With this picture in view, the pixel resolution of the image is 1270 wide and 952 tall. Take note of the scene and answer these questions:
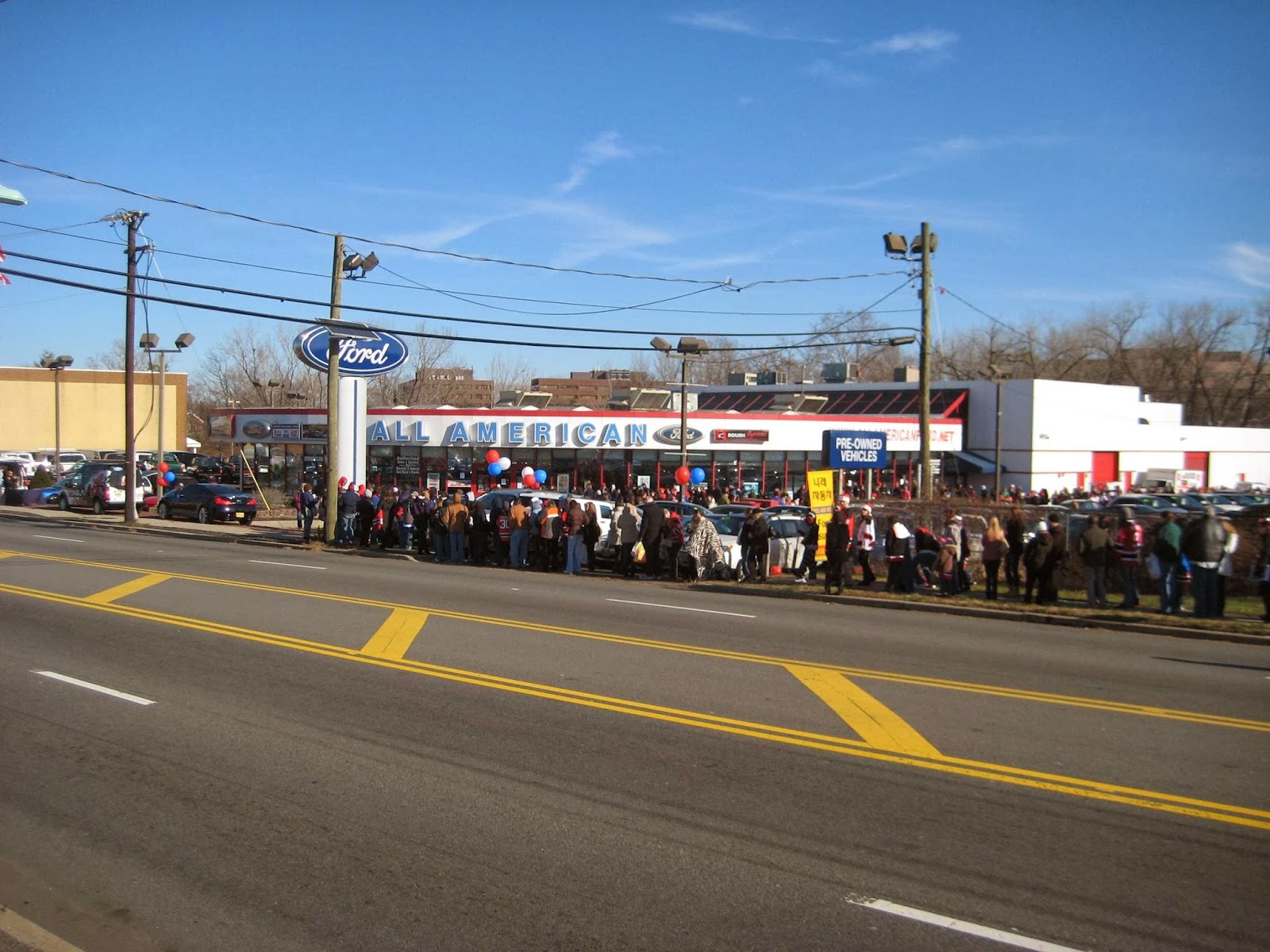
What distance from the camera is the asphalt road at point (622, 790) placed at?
18.1 ft

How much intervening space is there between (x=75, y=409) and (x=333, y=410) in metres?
68.0

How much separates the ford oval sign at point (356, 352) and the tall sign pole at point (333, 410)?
343 mm

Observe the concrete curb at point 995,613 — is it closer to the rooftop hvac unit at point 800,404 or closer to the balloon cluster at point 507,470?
the balloon cluster at point 507,470

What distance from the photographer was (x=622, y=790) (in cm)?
746

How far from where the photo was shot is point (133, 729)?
9.14 metres

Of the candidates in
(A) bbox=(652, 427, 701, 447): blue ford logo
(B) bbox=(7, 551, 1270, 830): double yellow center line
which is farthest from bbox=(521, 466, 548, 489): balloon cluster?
(B) bbox=(7, 551, 1270, 830): double yellow center line

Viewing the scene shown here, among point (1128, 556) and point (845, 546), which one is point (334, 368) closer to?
point (845, 546)

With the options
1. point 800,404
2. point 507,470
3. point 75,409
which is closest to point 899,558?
point 507,470

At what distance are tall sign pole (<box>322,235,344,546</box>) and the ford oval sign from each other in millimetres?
343

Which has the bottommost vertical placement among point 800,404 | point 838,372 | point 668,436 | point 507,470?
point 507,470

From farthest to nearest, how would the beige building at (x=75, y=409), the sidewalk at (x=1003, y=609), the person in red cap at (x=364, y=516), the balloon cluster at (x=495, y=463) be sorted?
the beige building at (x=75, y=409) < the balloon cluster at (x=495, y=463) < the person in red cap at (x=364, y=516) < the sidewalk at (x=1003, y=609)

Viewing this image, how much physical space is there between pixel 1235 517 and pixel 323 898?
19.4 metres

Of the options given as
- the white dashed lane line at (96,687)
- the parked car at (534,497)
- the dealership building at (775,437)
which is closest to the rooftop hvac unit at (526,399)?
the dealership building at (775,437)

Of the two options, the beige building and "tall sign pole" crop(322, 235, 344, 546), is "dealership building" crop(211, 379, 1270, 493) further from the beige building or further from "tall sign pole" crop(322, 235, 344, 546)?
the beige building
